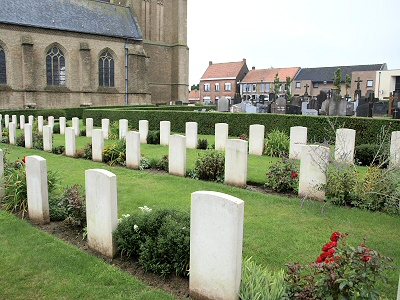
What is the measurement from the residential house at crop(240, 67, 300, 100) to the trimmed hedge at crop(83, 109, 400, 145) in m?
42.3

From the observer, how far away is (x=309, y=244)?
428cm

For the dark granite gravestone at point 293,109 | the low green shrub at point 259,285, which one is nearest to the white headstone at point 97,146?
the low green shrub at point 259,285

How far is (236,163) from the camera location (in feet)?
22.5

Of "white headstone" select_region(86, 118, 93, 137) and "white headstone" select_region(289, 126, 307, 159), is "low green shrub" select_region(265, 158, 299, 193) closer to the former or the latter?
"white headstone" select_region(289, 126, 307, 159)

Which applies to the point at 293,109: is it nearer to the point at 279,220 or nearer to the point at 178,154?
the point at 178,154

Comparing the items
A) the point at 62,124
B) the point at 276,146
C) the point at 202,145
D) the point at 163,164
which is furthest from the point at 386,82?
the point at 163,164

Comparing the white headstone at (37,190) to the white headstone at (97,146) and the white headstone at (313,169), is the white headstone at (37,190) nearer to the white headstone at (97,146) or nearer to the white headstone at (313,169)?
the white headstone at (313,169)

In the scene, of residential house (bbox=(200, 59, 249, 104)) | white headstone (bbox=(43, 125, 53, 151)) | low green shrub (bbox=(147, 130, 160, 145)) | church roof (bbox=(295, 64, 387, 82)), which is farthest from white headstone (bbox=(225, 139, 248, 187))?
residential house (bbox=(200, 59, 249, 104))

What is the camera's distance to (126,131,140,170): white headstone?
8.58 m

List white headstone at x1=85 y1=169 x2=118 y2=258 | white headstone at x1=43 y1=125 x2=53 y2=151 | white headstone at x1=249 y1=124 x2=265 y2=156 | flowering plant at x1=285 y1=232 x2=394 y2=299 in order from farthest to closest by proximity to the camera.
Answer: white headstone at x1=43 y1=125 x2=53 y2=151, white headstone at x1=249 y1=124 x2=265 y2=156, white headstone at x1=85 y1=169 x2=118 y2=258, flowering plant at x1=285 y1=232 x2=394 y2=299

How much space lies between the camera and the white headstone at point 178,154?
770cm

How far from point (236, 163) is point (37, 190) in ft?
11.9

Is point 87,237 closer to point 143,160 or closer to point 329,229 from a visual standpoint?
point 329,229

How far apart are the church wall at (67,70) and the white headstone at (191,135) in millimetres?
21765
